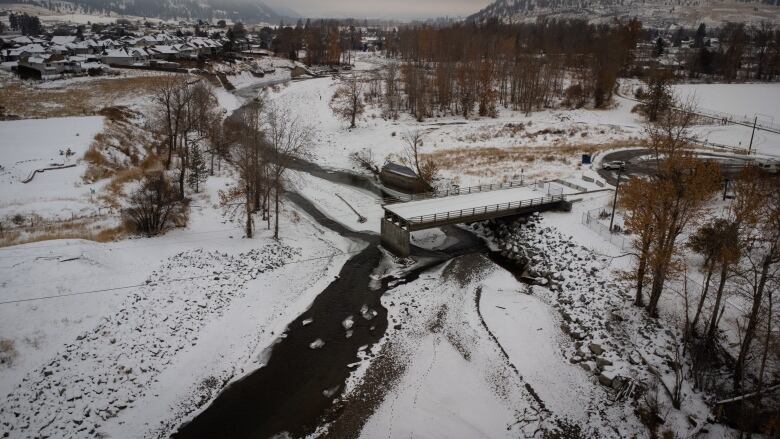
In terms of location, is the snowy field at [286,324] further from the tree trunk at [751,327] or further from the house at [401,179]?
the house at [401,179]

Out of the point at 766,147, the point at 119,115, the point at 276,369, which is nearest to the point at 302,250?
the point at 276,369

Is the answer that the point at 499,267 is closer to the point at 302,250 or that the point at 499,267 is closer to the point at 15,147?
the point at 302,250

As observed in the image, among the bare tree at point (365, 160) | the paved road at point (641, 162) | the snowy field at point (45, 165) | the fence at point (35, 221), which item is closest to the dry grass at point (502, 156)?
the paved road at point (641, 162)

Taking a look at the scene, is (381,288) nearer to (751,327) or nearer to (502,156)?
(751,327)

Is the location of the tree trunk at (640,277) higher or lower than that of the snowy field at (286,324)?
higher

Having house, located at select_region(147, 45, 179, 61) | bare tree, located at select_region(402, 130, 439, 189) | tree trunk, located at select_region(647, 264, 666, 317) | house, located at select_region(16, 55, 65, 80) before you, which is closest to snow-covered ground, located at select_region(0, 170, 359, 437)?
bare tree, located at select_region(402, 130, 439, 189)

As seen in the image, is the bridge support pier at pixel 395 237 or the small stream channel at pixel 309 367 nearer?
the small stream channel at pixel 309 367
